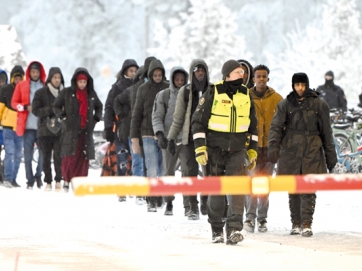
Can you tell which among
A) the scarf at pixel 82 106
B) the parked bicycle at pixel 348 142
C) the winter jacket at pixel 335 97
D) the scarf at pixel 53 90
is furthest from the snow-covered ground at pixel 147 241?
the winter jacket at pixel 335 97

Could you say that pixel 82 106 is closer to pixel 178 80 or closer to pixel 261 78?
pixel 178 80

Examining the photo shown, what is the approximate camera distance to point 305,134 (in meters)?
13.2

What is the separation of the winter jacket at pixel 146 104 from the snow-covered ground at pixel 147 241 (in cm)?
106

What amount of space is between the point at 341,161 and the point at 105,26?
6796 centimetres

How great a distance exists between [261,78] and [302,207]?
61.7 inches

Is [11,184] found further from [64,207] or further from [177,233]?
[177,233]

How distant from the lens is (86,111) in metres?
19.5

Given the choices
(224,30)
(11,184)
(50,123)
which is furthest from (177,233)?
(224,30)

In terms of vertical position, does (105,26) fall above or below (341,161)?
above

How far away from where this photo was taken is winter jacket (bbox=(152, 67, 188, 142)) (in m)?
15.7

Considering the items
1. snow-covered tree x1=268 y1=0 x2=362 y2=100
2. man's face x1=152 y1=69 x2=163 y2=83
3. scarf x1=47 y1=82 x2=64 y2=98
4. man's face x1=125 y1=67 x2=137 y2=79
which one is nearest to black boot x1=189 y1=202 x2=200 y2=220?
man's face x1=152 y1=69 x2=163 y2=83

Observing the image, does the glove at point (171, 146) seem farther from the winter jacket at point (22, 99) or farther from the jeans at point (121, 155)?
the winter jacket at point (22, 99)

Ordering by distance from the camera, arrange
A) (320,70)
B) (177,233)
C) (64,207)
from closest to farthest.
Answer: (177,233) → (64,207) → (320,70)

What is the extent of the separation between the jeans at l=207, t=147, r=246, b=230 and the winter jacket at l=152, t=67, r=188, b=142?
3.67 m
